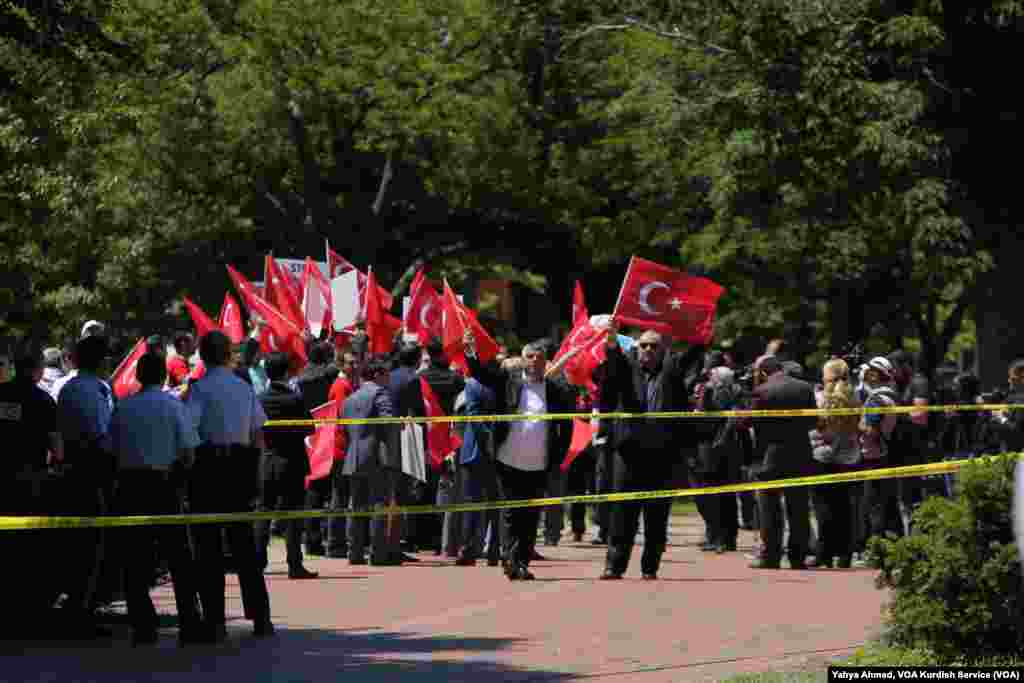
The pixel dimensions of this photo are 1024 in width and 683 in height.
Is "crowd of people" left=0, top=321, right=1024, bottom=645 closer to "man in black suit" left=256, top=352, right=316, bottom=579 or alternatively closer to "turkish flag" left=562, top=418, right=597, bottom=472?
"man in black suit" left=256, top=352, right=316, bottom=579

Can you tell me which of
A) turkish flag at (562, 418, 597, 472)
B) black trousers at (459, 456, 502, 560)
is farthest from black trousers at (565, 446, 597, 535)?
black trousers at (459, 456, 502, 560)

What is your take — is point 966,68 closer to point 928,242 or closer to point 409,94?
point 928,242

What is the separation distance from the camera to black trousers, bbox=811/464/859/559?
58.0 ft

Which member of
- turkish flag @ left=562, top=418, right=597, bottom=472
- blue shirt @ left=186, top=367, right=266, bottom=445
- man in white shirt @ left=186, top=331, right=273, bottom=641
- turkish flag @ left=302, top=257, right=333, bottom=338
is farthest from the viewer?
turkish flag @ left=302, top=257, right=333, bottom=338

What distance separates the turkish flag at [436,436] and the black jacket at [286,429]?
82.1 inches

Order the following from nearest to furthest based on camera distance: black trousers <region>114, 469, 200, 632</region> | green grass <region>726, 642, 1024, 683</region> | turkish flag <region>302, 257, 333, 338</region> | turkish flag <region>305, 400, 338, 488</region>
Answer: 1. green grass <region>726, 642, 1024, 683</region>
2. black trousers <region>114, 469, 200, 632</region>
3. turkish flag <region>305, 400, 338, 488</region>
4. turkish flag <region>302, 257, 333, 338</region>

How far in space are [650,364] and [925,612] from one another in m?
6.57

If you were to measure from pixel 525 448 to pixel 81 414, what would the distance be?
4716 millimetres

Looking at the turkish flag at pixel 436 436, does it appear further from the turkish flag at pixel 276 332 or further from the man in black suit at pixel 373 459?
the turkish flag at pixel 276 332

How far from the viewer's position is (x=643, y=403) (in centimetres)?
1614

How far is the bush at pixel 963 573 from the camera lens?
992 cm

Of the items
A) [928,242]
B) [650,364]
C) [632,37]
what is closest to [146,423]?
[650,364]

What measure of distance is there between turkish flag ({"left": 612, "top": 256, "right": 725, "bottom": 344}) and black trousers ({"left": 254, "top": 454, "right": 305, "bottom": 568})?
3300mm

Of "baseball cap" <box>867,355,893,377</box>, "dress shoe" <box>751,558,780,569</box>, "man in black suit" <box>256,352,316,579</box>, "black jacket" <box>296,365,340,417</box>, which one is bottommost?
"dress shoe" <box>751,558,780,569</box>
